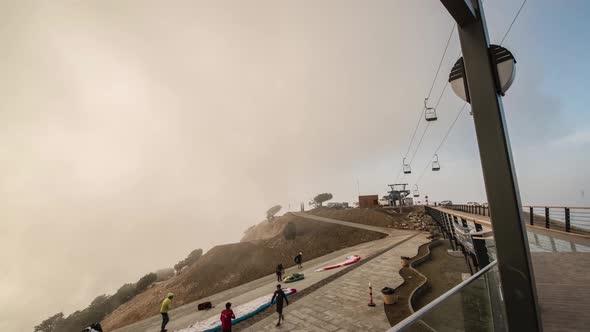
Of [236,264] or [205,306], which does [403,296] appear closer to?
[205,306]

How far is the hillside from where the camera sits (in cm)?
3338

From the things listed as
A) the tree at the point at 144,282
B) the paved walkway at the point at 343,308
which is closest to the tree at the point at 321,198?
the tree at the point at 144,282

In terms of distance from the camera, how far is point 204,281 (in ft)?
118

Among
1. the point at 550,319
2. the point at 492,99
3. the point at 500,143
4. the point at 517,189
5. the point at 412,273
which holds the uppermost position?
the point at 492,99

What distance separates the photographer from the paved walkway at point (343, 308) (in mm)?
10461

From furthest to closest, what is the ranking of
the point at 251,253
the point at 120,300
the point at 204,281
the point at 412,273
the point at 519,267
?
the point at 120,300, the point at 251,253, the point at 204,281, the point at 412,273, the point at 519,267

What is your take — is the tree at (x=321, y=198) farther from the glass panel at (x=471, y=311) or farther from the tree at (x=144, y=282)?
the glass panel at (x=471, y=311)

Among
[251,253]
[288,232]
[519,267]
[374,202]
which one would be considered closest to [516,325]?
[519,267]

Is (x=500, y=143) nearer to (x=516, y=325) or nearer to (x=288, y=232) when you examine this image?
(x=516, y=325)

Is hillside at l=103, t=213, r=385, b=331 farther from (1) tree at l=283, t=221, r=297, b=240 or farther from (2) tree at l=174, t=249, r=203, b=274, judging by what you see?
(2) tree at l=174, t=249, r=203, b=274

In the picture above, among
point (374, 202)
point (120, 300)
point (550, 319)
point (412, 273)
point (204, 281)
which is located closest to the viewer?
point (550, 319)

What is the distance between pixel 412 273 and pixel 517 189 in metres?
15.8

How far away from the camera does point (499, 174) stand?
277cm

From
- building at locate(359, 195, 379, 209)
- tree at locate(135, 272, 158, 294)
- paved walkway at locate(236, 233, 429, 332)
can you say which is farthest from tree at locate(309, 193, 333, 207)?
paved walkway at locate(236, 233, 429, 332)
